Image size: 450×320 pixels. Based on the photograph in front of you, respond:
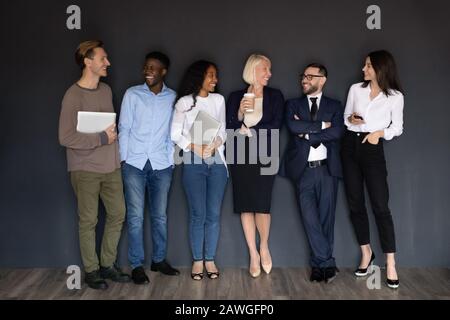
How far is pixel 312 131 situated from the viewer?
5.08 m

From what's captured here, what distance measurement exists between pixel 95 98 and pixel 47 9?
1.10m

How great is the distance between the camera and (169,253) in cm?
556

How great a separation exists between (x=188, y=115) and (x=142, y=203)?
806 mm

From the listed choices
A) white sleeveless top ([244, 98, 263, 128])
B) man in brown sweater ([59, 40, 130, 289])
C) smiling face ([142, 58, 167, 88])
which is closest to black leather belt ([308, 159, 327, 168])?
white sleeveless top ([244, 98, 263, 128])

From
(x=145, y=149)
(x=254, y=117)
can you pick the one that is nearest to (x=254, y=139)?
(x=254, y=117)

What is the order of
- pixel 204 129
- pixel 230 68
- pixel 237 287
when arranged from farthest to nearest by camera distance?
pixel 230 68
pixel 204 129
pixel 237 287

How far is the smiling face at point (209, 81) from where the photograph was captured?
5.15 metres

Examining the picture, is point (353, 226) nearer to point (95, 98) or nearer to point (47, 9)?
point (95, 98)

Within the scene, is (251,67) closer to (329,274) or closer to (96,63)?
(96,63)

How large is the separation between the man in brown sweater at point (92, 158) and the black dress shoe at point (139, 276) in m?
0.06

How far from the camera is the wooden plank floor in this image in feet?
15.7

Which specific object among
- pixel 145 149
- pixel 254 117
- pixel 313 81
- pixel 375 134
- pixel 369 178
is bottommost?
pixel 369 178

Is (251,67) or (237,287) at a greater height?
(251,67)

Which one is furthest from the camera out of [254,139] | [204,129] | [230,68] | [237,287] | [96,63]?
[230,68]
